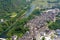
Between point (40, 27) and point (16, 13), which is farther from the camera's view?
point (16, 13)

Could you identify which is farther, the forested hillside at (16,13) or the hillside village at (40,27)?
the forested hillside at (16,13)

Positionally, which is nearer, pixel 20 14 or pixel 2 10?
pixel 20 14

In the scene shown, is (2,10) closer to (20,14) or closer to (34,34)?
(20,14)

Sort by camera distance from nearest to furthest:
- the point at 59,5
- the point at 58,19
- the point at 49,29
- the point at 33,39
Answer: the point at 33,39, the point at 49,29, the point at 58,19, the point at 59,5

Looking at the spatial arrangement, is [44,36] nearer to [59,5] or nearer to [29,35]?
[29,35]

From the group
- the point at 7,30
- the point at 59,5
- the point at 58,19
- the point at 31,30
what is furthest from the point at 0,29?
the point at 59,5

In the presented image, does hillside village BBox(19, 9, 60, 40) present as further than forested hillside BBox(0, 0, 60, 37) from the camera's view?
No

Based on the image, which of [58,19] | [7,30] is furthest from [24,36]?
[58,19]

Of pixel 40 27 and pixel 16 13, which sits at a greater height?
pixel 40 27

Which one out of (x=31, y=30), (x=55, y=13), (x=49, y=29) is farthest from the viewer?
(x=55, y=13)
